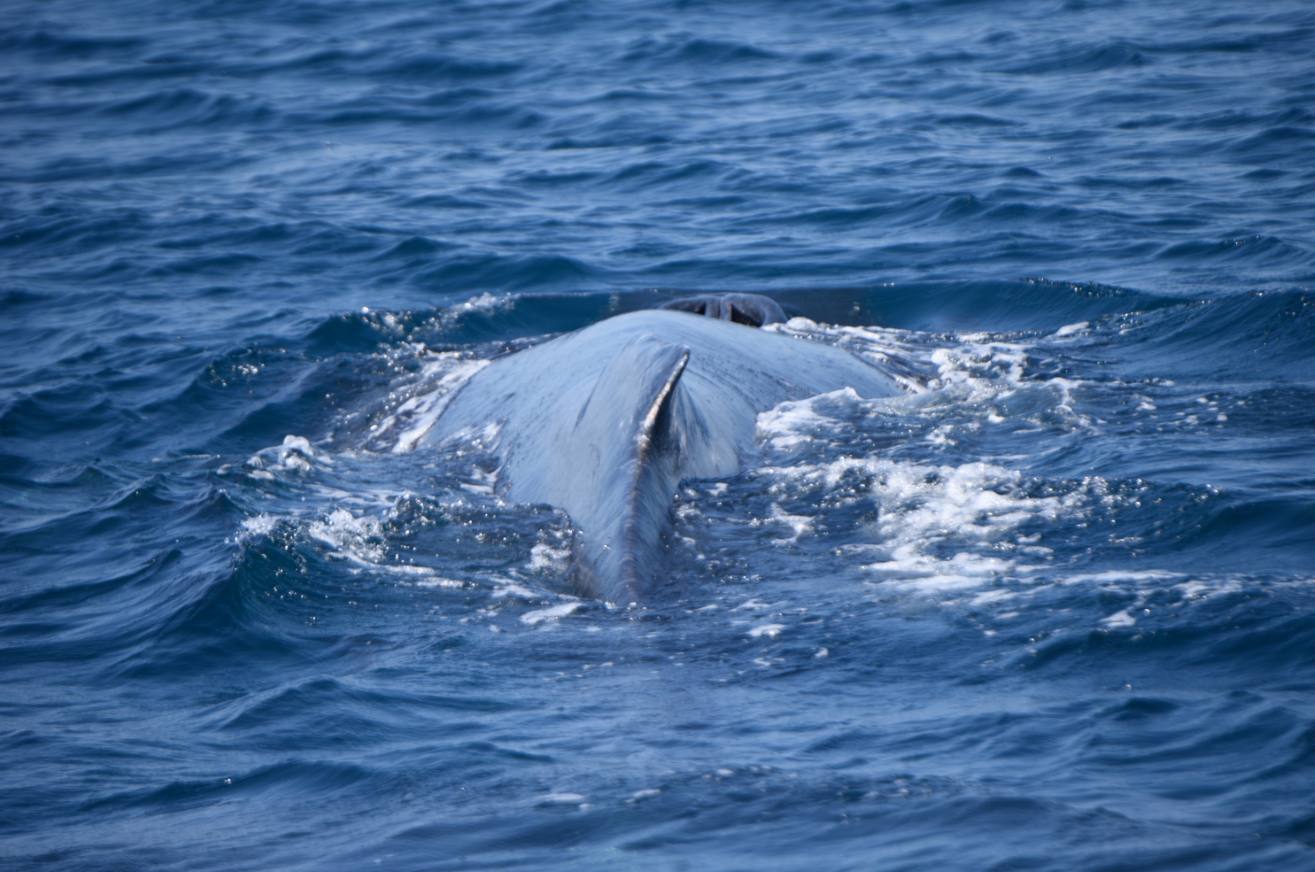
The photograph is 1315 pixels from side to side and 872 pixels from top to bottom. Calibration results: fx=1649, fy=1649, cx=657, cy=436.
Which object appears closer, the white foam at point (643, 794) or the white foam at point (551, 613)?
the white foam at point (643, 794)

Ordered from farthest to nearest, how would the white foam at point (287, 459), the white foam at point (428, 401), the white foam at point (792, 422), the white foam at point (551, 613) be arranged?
the white foam at point (428, 401) < the white foam at point (287, 459) < the white foam at point (792, 422) < the white foam at point (551, 613)

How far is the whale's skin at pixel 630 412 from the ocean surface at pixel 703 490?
18cm

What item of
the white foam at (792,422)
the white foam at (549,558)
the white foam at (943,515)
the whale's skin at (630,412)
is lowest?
the white foam at (943,515)

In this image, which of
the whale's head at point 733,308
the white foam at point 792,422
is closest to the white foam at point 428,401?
the whale's head at point 733,308

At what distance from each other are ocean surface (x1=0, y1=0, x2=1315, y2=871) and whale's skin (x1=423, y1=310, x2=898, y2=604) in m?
0.18

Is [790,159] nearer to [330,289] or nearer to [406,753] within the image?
[330,289]

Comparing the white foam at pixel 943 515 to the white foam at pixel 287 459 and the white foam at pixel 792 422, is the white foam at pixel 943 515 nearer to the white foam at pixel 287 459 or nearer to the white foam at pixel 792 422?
the white foam at pixel 792 422

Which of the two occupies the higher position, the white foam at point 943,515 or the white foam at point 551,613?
the white foam at point 551,613

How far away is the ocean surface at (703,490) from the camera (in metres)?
5.45

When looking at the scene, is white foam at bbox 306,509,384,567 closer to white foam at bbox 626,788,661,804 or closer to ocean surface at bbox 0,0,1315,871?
ocean surface at bbox 0,0,1315,871

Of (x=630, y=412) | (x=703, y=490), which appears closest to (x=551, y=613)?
(x=630, y=412)

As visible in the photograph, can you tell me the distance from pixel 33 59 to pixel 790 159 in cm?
1489

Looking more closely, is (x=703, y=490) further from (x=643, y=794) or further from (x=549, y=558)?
(x=643, y=794)

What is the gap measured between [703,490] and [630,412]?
61 centimetres
